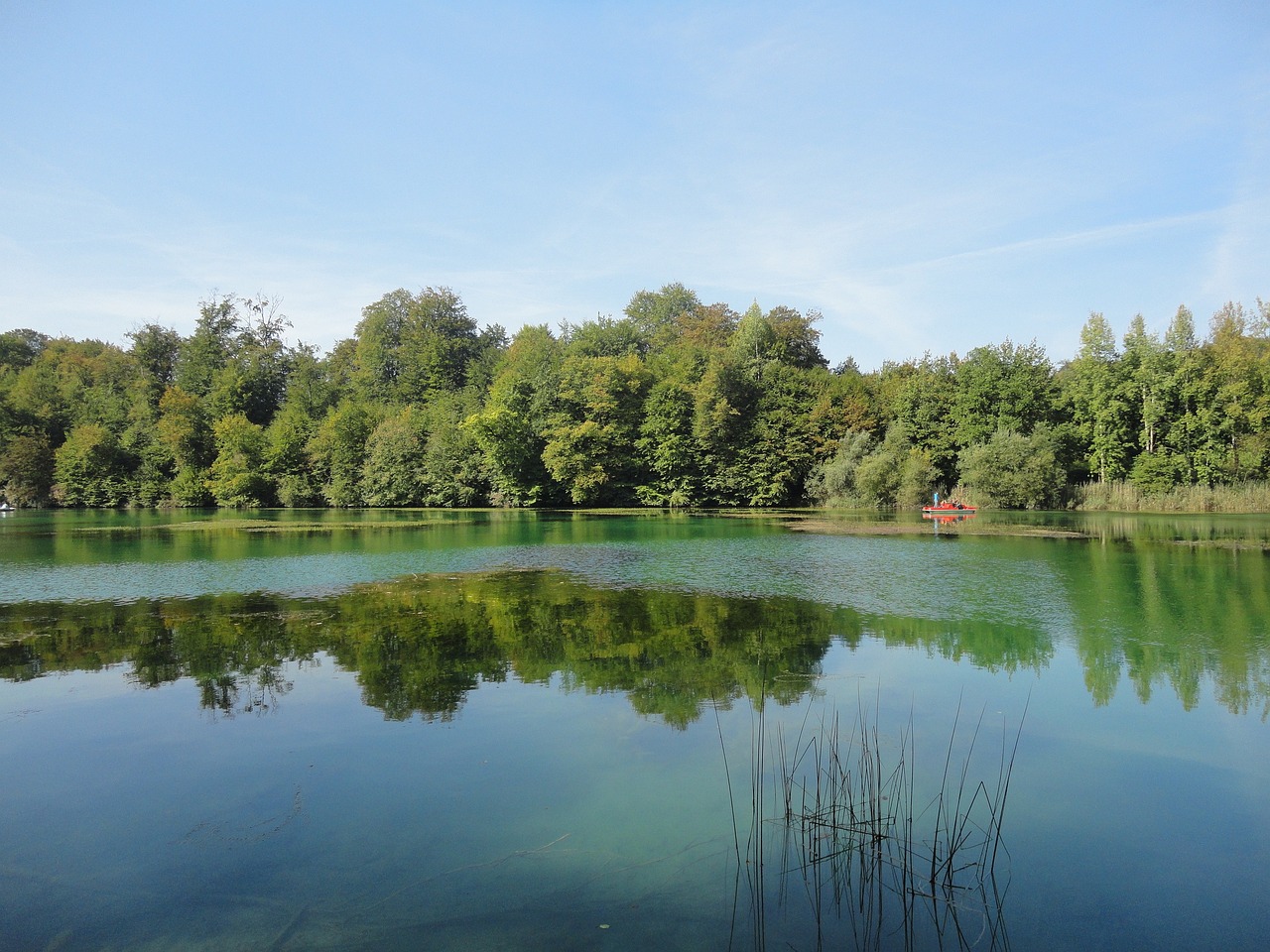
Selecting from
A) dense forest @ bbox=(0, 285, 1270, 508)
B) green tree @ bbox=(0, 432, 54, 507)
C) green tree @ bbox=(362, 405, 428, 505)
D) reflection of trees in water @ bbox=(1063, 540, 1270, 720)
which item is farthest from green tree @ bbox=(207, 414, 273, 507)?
reflection of trees in water @ bbox=(1063, 540, 1270, 720)

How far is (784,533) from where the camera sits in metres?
27.8

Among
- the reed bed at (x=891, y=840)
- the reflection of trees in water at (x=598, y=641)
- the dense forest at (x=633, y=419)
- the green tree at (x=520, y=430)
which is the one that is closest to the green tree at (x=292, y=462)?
the dense forest at (x=633, y=419)

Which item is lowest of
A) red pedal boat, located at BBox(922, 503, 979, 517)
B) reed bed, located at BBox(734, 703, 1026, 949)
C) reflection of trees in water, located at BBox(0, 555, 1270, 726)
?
reed bed, located at BBox(734, 703, 1026, 949)

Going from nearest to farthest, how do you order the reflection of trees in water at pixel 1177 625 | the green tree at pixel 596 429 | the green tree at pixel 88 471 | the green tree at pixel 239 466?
1. the reflection of trees in water at pixel 1177 625
2. the green tree at pixel 596 429
3. the green tree at pixel 239 466
4. the green tree at pixel 88 471

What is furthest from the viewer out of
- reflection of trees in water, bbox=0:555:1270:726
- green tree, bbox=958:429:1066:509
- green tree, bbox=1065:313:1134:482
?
green tree, bbox=1065:313:1134:482

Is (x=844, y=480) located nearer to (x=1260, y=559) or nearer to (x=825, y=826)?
(x=1260, y=559)

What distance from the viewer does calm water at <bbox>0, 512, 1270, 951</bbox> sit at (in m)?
4.31

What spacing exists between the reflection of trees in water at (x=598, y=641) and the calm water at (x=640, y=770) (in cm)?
8

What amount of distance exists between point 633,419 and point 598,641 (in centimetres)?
4185

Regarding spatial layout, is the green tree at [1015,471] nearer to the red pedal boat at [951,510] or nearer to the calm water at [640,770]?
the red pedal boat at [951,510]

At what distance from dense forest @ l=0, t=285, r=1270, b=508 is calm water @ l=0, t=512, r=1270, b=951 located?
32404 millimetres

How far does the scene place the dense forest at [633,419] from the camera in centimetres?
4191

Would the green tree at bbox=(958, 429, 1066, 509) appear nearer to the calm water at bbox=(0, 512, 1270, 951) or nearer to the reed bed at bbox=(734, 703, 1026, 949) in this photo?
the calm water at bbox=(0, 512, 1270, 951)

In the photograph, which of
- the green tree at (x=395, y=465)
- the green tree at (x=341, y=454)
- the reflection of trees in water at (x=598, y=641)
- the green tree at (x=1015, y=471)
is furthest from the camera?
the green tree at (x=341, y=454)
